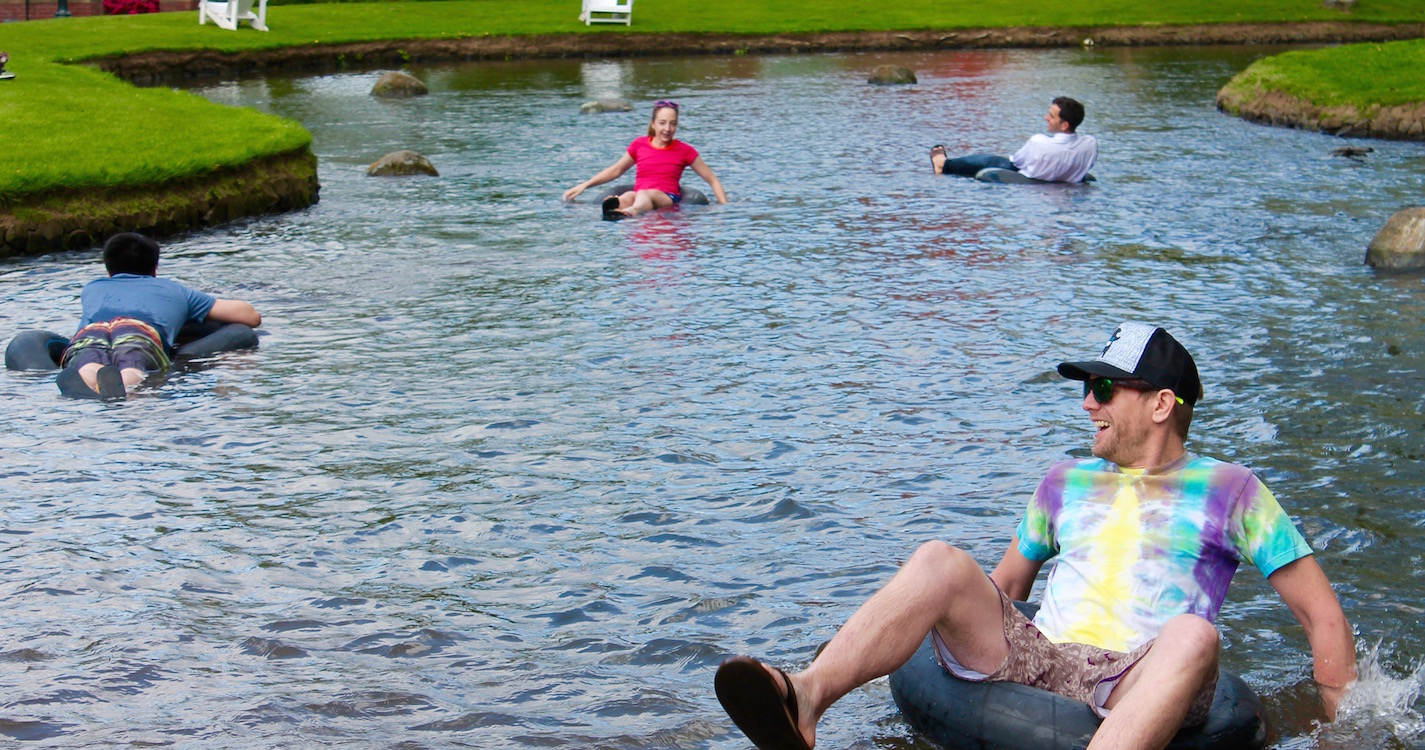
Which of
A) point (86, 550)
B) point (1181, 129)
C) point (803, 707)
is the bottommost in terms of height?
point (86, 550)

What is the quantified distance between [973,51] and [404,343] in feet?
116

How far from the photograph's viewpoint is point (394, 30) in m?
44.1

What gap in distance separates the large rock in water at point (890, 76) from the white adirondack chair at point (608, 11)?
1359 cm

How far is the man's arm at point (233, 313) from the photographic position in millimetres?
11602

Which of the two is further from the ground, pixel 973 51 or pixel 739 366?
pixel 973 51

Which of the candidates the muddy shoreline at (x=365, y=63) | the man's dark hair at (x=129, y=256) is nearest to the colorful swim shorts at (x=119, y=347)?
the man's dark hair at (x=129, y=256)

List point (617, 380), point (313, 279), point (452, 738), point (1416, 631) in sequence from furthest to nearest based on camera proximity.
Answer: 1. point (313, 279)
2. point (617, 380)
3. point (1416, 631)
4. point (452, 738)

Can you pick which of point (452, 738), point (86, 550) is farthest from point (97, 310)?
point (452, 738)

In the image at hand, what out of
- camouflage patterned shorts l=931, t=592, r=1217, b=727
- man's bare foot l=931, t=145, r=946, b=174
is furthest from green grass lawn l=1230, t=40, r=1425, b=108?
camouflage patterned shorts l=931, t=592, r=1217, b=727

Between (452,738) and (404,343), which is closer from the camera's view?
(452,738)

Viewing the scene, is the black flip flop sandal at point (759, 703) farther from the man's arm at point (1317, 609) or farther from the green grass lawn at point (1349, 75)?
the green grass lawn at point (1349, 75)

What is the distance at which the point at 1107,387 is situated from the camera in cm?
510

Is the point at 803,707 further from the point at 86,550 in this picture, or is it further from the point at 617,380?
the point at 617,380

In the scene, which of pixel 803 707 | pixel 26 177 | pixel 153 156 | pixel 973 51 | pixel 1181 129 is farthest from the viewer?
pixel 973 51
